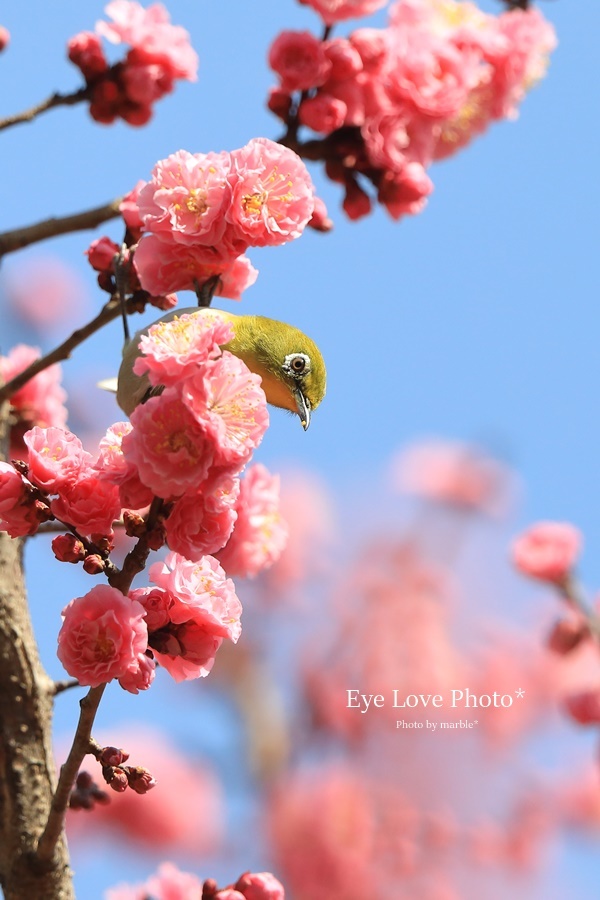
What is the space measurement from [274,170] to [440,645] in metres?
3.67

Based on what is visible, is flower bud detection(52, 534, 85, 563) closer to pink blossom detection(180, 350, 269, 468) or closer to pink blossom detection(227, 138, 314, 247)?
pink blossom detection(180, 350, 269, 468)

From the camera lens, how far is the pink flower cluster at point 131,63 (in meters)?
3.28

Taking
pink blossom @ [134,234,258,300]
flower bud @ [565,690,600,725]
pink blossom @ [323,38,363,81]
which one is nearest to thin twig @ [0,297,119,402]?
pink blossom @ [134,234,258,300]

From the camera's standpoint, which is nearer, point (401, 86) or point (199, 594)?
point (199, 594)

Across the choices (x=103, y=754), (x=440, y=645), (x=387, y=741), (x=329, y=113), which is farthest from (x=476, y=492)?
(x=103, y=754)

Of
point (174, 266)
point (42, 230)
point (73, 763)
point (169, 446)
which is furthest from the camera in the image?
point (42, 230)

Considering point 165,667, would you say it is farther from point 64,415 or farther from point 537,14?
point 537,14

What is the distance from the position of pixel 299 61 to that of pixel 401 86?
43 cm

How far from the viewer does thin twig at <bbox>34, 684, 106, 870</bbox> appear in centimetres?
174

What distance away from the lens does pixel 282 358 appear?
8.23 feet

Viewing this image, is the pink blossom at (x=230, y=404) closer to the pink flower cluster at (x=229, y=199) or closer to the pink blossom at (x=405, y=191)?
the pink flower cluster at (x=229, y=199)

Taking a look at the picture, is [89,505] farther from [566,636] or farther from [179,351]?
[566,636]

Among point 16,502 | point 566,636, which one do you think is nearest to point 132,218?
point 16,502

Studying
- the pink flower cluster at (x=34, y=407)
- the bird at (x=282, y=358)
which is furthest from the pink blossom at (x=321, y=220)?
the pink flower cluster at (x=34, y=407)
